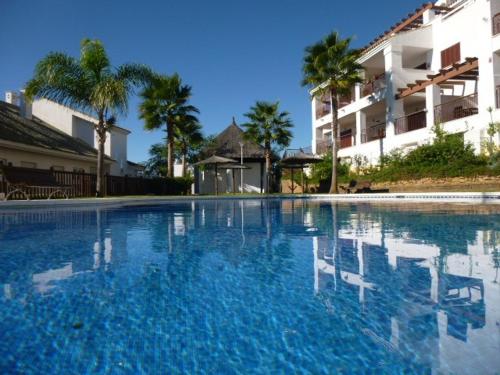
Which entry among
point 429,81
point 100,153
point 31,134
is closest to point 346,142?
point 429,81

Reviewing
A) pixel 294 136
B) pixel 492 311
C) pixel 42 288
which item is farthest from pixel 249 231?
pixel 294 136

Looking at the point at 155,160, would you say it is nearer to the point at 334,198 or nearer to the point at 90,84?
the point at 90,84

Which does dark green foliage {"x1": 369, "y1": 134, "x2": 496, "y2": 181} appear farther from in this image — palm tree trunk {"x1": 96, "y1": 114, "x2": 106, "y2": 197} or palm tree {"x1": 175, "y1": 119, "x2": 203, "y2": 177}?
palm tree trunk {"x1": 96, "y1": 114, "x2": 106, "y2": 197}

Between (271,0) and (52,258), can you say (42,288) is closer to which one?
(52,258)

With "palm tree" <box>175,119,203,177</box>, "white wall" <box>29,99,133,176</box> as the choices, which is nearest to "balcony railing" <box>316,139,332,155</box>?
"palm tree" <box>175,119,203,177</box>

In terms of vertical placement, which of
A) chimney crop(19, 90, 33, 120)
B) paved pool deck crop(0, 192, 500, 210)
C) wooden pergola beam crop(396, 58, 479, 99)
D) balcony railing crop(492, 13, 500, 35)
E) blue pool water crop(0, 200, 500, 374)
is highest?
balcony railing crop(492, 13, 500, 35)

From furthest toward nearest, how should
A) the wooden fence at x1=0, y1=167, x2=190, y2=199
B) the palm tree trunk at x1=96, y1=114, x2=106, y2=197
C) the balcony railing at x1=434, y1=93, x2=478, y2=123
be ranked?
the balcony railing at x1=434, y1=93, x2=478, y2=123
the palm tree trunk at x1=96, y1=114, x2=106, y2=197
the wooden fence at x1=0, y1=167, x2=190, y2=199

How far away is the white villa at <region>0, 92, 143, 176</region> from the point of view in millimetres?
19250

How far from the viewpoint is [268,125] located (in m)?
28.6

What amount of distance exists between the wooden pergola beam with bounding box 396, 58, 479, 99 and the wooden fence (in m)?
17.3

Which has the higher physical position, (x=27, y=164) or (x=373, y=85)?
(x=373, y=85)

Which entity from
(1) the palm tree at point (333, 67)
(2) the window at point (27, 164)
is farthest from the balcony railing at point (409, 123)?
(2) the window at point (27, 164)

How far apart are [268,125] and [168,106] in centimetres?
779

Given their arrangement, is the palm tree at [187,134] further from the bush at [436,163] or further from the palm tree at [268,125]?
the bush at [436,163]
